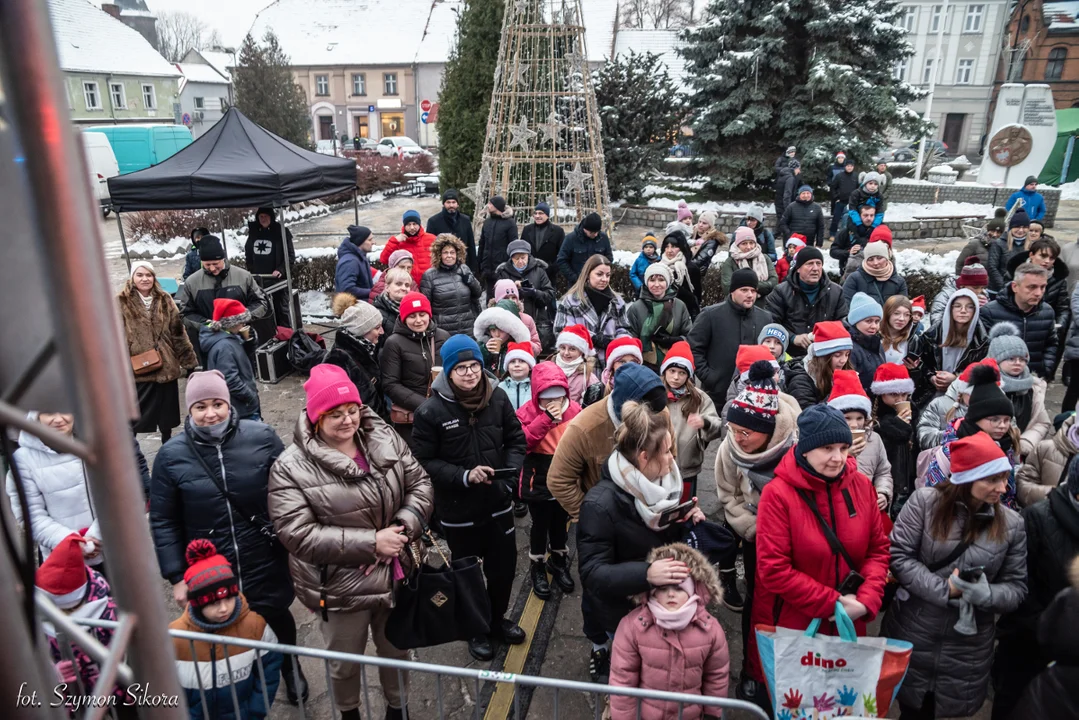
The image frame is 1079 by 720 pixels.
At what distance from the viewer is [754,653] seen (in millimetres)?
3574

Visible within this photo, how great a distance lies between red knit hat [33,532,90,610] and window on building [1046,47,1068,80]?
5328cm

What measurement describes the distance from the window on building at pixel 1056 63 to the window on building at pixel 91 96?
2172 inches

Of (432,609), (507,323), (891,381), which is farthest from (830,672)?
(507,323)

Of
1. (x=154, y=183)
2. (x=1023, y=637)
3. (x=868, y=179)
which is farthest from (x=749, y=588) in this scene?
(x=868, y=179)

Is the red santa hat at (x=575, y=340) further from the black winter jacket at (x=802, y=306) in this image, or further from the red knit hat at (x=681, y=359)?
the black winter jacket at (x=802, y=306)

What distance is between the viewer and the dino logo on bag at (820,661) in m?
2.90

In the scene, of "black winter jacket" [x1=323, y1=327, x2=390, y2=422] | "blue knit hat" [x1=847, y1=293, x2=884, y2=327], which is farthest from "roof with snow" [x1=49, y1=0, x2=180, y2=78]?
"blue knit hat" [x1=847, y1=293, x2=884, y2=327]

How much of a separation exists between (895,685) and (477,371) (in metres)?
2.50

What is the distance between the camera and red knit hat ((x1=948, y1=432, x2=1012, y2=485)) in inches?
116

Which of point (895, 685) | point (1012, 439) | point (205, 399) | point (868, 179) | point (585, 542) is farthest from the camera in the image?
point (868, 179)

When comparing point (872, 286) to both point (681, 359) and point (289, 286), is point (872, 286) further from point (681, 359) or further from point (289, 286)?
point (289, 286)

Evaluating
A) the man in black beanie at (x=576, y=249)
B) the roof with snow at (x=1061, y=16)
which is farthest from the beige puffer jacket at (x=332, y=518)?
the roof with snow at (x=1061, y=16)

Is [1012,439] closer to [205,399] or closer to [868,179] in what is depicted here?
[205,399]

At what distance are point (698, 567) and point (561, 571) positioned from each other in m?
2.01
